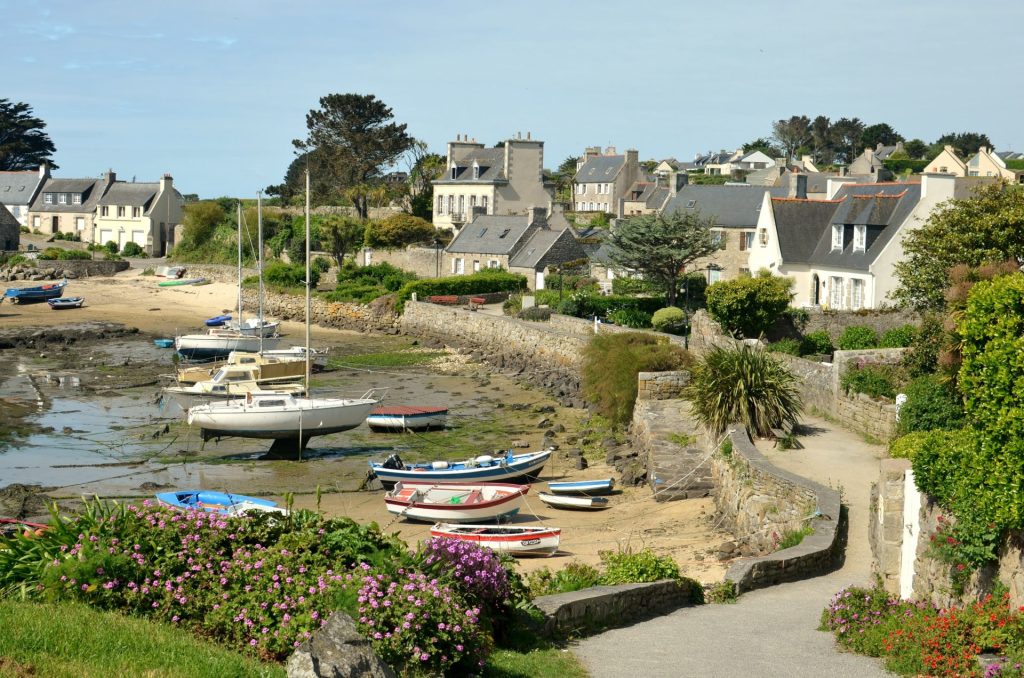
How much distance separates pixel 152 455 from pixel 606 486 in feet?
44.4

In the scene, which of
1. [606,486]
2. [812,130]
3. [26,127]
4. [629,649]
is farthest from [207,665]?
[812,130]

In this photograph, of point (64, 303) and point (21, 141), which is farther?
point (21, 141)

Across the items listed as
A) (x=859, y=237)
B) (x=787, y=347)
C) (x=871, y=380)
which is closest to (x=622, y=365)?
(x=787, y=347)

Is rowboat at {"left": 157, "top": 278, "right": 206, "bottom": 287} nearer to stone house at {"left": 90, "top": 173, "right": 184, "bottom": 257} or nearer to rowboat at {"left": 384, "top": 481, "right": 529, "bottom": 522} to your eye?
stone house at {"left": 90, "top": 173, "right": 184, "bottom": 257}

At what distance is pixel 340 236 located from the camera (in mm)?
71500

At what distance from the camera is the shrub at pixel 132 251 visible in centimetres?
8756

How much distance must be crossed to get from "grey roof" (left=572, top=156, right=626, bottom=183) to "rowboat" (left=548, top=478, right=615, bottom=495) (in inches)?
2562

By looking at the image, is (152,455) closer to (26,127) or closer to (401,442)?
(401,442)

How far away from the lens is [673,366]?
3250 centimetres

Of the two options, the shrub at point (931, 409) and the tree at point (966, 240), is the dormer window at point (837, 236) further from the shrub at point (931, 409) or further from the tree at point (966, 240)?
the shrub at point (931, 409)

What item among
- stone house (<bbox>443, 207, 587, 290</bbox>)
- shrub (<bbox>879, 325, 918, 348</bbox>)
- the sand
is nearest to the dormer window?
shrub (<bbox>879, 325, 918, 348</bbox>)

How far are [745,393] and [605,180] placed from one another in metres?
67.5

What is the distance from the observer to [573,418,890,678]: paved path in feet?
37.1

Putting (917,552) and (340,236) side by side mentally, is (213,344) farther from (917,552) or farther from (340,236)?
(917,552)
